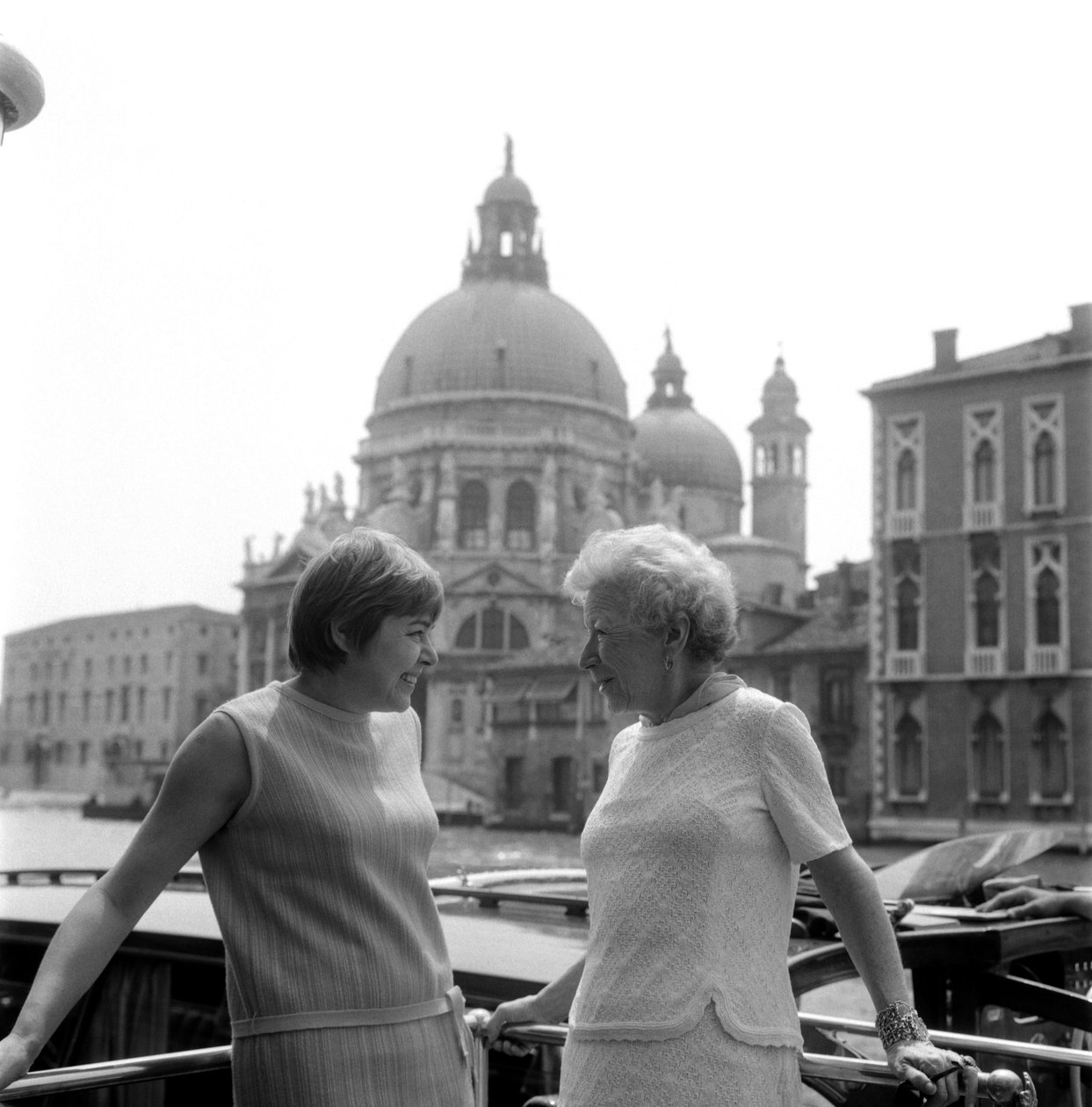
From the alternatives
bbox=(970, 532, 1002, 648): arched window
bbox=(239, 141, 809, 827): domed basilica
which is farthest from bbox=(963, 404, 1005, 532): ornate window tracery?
bbox=(239, 141, 809, 827): domed basilica

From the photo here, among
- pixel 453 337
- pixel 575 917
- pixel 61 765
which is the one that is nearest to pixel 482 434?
pixel 453 337

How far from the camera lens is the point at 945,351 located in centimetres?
2556

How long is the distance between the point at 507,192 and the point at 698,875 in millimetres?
63265

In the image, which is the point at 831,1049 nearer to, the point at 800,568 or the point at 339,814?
the point at 339,814

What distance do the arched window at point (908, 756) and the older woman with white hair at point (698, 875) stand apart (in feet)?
81.4

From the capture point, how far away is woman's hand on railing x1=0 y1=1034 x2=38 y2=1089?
5.21 ft

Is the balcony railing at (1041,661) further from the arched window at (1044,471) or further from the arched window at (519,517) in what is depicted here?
the arched window at (519,517)

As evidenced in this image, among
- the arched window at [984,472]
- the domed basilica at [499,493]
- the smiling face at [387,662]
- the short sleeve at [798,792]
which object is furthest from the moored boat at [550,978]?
the domed basilica at [499,493]

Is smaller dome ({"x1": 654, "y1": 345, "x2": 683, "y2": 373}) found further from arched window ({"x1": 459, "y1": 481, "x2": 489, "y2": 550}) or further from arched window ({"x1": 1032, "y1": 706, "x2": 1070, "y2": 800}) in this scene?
arched window ({"x1": 1032, "y1": 706, "x2": 1070, "y2": 800})

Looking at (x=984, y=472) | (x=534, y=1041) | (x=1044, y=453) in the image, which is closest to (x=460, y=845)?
(x=984, y=472)

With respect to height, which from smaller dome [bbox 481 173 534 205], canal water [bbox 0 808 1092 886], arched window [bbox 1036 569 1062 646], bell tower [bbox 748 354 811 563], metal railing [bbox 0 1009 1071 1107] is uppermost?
smaller dome [bbox 481 173 534 205]

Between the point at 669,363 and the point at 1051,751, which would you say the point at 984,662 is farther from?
the point at 669,363

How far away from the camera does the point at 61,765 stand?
2174 inches

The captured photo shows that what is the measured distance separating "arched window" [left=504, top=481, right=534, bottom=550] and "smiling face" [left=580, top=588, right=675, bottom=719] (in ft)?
161
